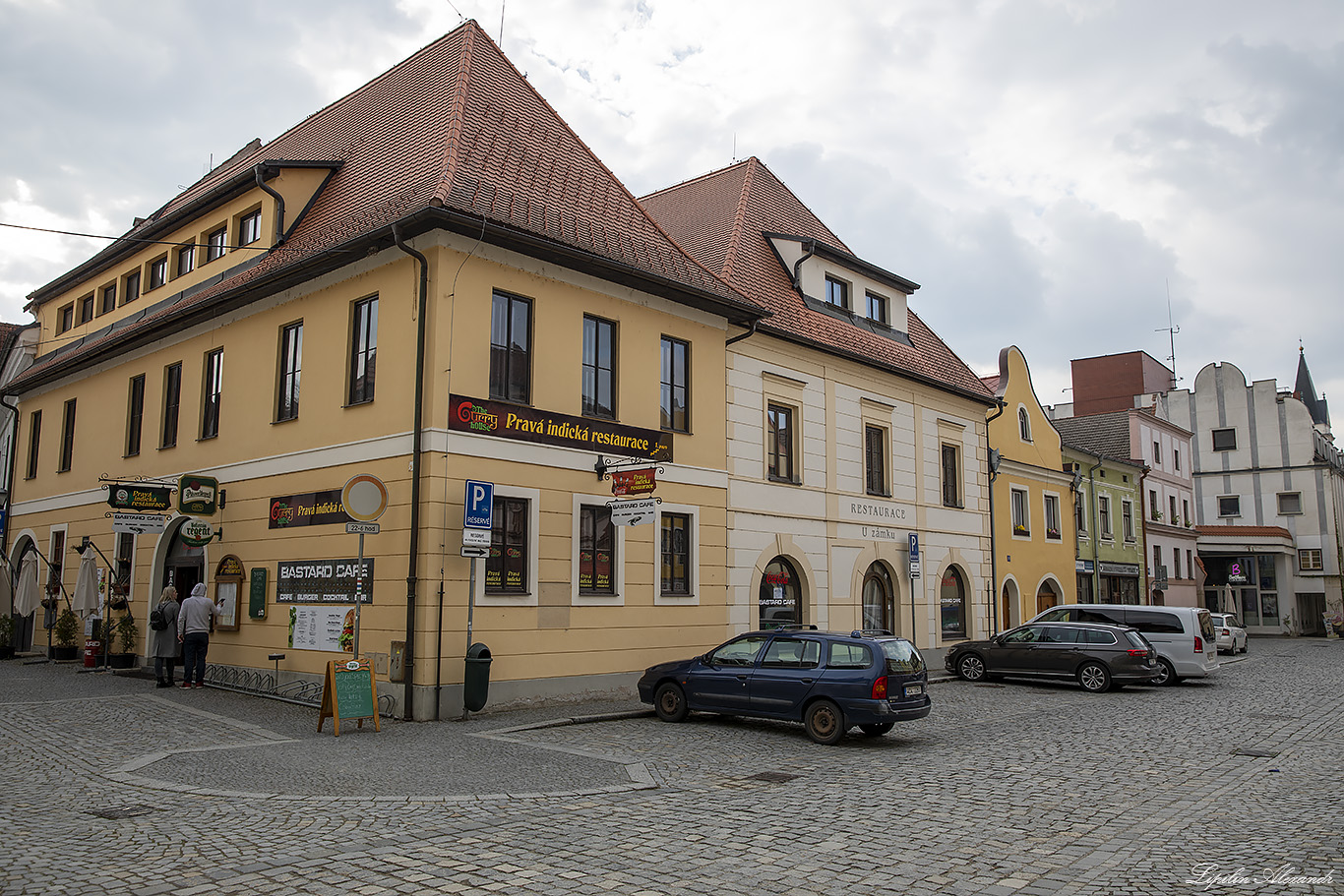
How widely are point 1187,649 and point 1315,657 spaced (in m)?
14.5

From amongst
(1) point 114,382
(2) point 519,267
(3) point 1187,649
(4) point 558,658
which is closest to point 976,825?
(4) point 558,658

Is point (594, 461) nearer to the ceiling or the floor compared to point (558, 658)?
nearer to the ceiling

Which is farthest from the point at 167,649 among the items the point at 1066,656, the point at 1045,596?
the point at 1045,596

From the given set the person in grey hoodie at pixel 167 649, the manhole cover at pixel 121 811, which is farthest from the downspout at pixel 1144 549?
the manhole cover at pixel 121 811

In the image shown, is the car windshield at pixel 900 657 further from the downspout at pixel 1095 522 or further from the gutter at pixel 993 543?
the downspout at pixel 1095 522

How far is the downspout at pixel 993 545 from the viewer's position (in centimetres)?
2850

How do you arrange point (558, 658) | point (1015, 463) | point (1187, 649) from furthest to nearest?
point (1015, 463) → point (1187, 649) → point (558, 658)

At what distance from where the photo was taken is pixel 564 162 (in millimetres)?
19156

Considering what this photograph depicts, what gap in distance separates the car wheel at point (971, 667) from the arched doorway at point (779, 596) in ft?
13.7

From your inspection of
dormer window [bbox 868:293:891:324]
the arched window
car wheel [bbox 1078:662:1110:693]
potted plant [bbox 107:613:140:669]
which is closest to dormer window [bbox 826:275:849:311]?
dormer window [bbox 868:293:891:324]

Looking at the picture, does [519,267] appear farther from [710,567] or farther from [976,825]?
[976,825]

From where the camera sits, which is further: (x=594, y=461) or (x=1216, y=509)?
(x=1216, y=509)

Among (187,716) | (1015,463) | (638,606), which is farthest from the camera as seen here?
(1015,463)

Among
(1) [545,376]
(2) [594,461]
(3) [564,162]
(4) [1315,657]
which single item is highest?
(3) [564,162]
